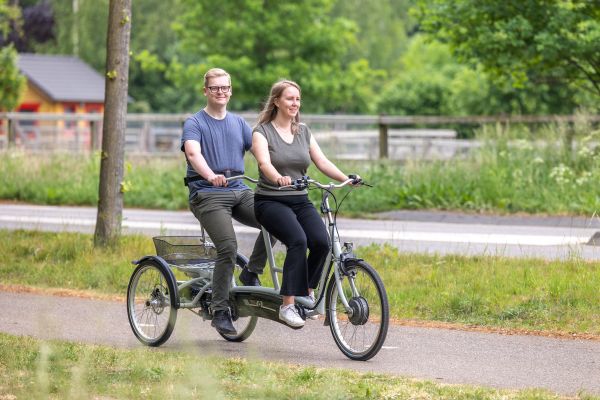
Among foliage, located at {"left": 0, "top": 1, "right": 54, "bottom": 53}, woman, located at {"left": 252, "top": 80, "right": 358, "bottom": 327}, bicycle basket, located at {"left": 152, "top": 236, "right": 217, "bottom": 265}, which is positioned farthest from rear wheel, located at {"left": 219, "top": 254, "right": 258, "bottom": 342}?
foliage, located at {"left": 0, "top": 1, "right": 54, "bottom": 53}

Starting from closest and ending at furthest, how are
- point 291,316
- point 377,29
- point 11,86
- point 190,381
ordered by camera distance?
point 190,381 < point 291,316 < point 11,86 < point 377,29

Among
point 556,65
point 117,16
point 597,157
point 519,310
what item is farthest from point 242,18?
point 519,310

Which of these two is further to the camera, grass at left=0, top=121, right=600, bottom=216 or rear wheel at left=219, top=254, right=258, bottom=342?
grass at left=0, top=121, right=600, bottom=216

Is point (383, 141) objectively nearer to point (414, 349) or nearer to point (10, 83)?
point (414, 349)

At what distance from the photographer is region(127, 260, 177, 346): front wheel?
27.5 ft

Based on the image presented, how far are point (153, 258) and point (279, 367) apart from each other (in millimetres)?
1709

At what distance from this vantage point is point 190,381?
5.97m

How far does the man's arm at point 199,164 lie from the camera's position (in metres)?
7.84

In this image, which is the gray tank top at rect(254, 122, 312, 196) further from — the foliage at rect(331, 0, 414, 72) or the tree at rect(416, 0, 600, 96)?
the foliage at rect(331, 0, 414, 72)

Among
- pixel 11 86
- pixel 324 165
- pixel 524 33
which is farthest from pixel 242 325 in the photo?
pixel 11 86

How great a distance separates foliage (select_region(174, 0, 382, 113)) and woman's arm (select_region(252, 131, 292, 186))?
36.0m

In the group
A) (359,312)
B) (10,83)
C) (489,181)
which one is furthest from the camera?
(10,83)

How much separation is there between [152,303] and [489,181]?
31.0 ft

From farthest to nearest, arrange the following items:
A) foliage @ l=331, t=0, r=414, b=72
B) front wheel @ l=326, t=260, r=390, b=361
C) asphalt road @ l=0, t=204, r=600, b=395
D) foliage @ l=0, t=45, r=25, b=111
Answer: foliage @ l=331, t=0, r=414, b=72
foliage @ l=0, t=45, r=25, b=111
front wheel @ l=326, t=260, r=390, b=361
asphalt road @ l=0, t=204, r=600, b=395
